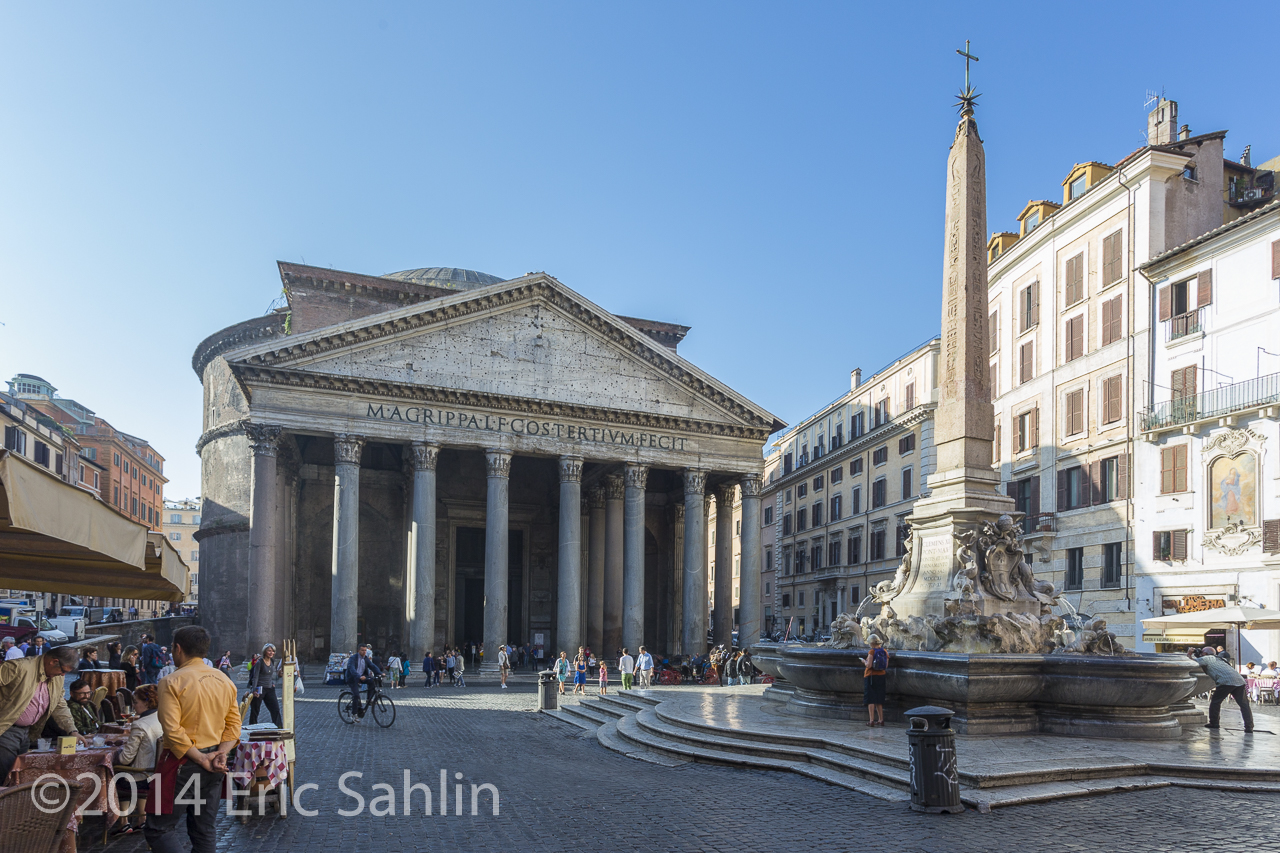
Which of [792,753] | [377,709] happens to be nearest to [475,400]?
[377,709]

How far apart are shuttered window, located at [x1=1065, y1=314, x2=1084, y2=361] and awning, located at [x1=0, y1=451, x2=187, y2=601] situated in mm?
25558

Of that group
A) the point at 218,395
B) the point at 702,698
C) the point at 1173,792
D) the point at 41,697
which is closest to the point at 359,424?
the point at 702,698

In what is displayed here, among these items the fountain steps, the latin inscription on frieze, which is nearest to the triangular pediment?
the latin inscription on frieze

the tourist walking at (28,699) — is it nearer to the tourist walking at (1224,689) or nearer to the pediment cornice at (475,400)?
the tourist walking at (1224,689)

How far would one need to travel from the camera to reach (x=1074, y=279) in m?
28.1

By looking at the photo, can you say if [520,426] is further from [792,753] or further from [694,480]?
[792,753]

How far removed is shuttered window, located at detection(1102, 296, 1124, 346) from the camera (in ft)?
85.5

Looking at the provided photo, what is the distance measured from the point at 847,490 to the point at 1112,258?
19.2m

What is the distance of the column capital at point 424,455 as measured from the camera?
28.2m

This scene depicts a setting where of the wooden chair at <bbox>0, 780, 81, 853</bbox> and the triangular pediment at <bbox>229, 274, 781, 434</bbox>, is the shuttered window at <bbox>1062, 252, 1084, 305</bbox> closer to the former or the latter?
the triangular pediment at <bbox>229, 274, 781, 434</bbox>

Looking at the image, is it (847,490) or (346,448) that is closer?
(346,448)

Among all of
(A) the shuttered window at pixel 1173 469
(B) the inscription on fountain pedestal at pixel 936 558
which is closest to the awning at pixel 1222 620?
(A) the shuttered window at pixel 1173 469

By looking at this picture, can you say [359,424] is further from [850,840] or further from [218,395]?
[850,840]

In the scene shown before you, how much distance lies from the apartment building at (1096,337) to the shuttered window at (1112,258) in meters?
0.05
